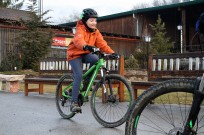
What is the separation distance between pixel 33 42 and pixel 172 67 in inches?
866

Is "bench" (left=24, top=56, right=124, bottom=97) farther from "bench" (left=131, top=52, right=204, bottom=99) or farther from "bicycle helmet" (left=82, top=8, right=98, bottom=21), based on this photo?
"bicycle helmet" (left=82, top=8, right=98, bottom=21)

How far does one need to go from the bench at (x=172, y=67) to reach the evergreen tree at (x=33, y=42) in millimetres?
21122

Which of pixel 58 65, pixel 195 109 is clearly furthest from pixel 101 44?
pixel 58 65

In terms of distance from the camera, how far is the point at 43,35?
3002 centimetres

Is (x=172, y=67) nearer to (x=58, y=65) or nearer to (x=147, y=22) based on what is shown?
(x=58, y=65)

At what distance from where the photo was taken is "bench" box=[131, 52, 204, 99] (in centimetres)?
827

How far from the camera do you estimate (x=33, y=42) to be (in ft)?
97.0

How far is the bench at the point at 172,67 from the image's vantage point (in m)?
8.27

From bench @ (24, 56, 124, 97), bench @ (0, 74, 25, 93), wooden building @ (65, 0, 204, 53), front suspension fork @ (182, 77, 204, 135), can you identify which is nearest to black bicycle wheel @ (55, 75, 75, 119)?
bench @ (24, 56, 124, 97)

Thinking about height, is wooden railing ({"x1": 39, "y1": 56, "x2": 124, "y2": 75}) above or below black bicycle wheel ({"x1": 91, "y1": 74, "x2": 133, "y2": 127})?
above

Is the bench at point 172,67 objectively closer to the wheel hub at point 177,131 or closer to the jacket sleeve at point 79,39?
the jacket sleeve at point 79,39

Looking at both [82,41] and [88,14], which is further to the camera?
[88,14]

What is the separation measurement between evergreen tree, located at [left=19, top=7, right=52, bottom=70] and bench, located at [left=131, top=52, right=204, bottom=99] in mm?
21122

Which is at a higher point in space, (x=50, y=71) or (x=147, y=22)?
(x=147, y=22)
